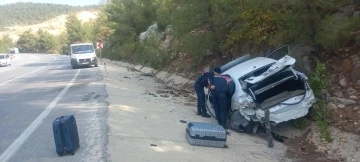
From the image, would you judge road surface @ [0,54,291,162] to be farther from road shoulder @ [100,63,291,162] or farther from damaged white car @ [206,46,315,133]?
damaged white car @ [206,46,315,133]

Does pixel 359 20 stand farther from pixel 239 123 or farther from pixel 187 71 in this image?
pixel 187 71

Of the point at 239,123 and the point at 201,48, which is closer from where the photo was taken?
the point at 239,123

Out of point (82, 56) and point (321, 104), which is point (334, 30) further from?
point (82, 56)

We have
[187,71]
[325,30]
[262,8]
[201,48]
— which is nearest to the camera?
[325,30]

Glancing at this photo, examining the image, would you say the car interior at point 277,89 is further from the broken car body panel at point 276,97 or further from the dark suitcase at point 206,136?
the dark suitcase at point 206,136

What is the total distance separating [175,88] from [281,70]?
1008 cm

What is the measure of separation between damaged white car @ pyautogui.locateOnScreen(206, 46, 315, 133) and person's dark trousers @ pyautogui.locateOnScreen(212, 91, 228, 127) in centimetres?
20

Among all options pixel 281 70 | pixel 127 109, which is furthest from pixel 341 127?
pixel 127 109

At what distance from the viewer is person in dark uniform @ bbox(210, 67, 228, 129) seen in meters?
10.1

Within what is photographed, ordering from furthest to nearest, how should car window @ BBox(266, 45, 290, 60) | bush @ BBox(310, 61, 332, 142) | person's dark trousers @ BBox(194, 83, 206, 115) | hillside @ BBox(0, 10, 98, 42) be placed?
hillside @ BBox(0, 10, 98, 42)
car window @ BBox(266, 45, 290, 60)
person's dark trousers @ BBox(194, 83, 206, 115)
bush @ BBox(310, 61, 332, 142)

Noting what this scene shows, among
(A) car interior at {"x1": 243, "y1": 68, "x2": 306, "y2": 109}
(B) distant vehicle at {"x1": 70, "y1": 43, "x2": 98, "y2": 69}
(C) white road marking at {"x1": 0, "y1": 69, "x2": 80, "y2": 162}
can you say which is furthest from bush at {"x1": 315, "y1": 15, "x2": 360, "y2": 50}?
(B) distant vehicle at {"x1": 70, "y1": 43, "x2": 98, "y2": 69}

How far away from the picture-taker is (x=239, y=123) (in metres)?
10.0

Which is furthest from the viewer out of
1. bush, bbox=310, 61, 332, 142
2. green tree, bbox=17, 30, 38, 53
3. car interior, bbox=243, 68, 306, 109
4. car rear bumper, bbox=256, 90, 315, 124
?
green tree, bbox=17, 30, 38, 53

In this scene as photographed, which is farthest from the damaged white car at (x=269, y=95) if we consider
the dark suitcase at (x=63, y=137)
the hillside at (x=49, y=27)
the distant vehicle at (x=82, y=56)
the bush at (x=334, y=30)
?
the hillside at (x=49, y=27)
